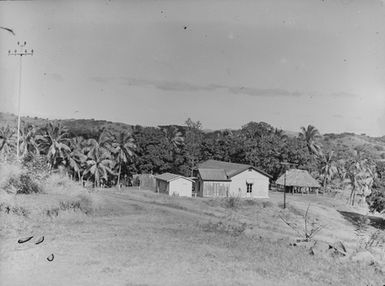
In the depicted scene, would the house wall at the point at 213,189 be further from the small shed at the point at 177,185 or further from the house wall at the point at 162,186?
the house wall at the point at 162,186

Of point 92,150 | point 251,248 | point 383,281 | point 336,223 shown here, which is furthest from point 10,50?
point 92,150

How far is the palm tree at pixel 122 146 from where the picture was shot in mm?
31719

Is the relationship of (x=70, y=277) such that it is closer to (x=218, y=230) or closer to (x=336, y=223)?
(x=218, y=230)

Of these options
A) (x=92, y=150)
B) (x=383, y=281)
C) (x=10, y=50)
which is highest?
(x=10, y=50)

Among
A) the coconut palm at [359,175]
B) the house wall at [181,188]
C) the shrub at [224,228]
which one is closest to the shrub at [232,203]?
the house wall at [181,188]

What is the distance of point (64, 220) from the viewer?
37.8 feet

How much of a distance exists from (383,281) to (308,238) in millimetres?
2621

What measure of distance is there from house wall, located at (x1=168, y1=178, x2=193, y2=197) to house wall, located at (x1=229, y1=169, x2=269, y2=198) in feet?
7.30

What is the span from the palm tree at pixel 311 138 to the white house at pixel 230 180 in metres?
7.39

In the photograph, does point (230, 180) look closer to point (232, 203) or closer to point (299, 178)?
point (232, 203)

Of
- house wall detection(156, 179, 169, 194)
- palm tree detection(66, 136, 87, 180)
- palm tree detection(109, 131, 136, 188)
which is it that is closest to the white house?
house wall detection(156, 179, 169, 194)

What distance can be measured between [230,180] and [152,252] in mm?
12589

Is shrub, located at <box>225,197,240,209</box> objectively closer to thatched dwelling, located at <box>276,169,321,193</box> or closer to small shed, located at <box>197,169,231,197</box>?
small shed, located at <box>197,169,231,197</box>

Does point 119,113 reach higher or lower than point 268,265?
higher
